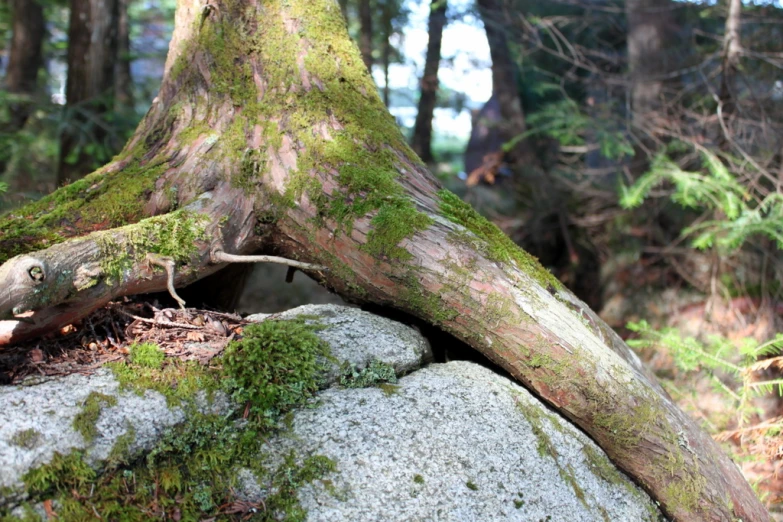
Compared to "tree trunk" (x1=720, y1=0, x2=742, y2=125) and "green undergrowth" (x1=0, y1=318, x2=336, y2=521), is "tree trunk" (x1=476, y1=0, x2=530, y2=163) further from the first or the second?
"green undergrowth" (x1=0, y1=318, x2=336, y2=521)

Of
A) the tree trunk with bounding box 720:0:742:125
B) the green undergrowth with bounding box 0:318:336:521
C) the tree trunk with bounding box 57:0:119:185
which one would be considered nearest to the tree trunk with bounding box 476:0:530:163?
the tree trunk with bounding box 720:0:742:125

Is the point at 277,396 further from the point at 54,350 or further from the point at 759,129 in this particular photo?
the point at 759,129

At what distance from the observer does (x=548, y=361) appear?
329cm

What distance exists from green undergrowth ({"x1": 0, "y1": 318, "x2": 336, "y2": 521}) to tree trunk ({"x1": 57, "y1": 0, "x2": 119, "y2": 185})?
17.5 feet

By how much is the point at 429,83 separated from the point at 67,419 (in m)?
10.1

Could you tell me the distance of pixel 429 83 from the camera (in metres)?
11.4

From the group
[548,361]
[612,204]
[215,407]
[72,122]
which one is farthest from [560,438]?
[72,122]

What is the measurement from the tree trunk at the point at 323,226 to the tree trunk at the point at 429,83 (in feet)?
23.9

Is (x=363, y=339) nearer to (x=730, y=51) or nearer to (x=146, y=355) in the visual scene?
(x=146, y=355)

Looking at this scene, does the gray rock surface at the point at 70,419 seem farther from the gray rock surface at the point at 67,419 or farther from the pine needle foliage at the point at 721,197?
the pine needle foliage at the point at 721,197

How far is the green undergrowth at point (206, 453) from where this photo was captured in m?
2.38

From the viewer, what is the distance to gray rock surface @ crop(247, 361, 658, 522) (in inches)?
105

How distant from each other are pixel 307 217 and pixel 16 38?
30.3ft

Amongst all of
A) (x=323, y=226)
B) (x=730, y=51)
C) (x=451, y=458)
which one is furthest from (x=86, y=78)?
(x=730, y=51)
